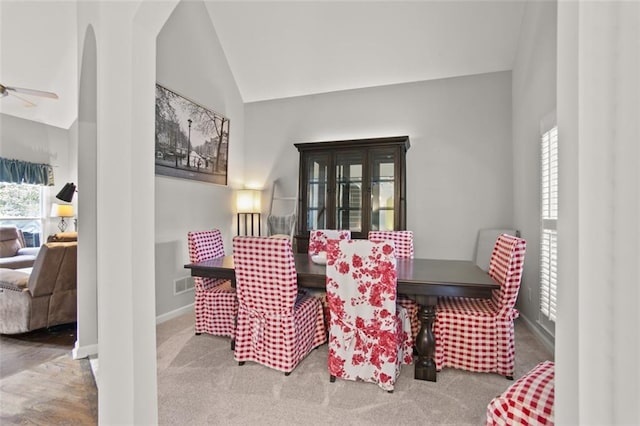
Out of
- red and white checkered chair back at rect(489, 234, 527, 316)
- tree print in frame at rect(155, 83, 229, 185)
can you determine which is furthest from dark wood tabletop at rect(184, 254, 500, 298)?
tree print in frame at rect(155, 83, 229, 185)

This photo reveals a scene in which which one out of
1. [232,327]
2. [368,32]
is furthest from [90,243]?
[368,32]

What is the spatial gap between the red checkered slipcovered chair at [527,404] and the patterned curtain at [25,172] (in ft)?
22.3

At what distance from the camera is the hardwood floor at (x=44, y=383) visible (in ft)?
5.66

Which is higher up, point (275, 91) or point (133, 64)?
point (275, 91)

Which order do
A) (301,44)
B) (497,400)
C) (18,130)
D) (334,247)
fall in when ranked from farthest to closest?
(18,130) → (301,44) → (334,247) → (497,400)

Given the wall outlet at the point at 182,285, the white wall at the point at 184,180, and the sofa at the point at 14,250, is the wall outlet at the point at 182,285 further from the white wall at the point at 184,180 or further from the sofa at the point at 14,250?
the sofa at the point at 14,250

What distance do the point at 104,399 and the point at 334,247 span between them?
1.34 meters

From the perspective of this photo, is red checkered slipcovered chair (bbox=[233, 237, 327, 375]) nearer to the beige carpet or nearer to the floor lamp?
the beige carpet

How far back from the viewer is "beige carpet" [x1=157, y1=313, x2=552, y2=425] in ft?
5.50

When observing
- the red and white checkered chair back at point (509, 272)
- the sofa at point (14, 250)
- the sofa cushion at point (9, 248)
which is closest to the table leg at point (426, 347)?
the red and white checkered chair back at point (509, 272)

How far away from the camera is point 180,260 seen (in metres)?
3.41

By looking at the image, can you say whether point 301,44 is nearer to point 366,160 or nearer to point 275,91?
point 275,91

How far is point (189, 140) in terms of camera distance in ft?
11.5

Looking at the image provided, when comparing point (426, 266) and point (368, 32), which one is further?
point (368, 32)
